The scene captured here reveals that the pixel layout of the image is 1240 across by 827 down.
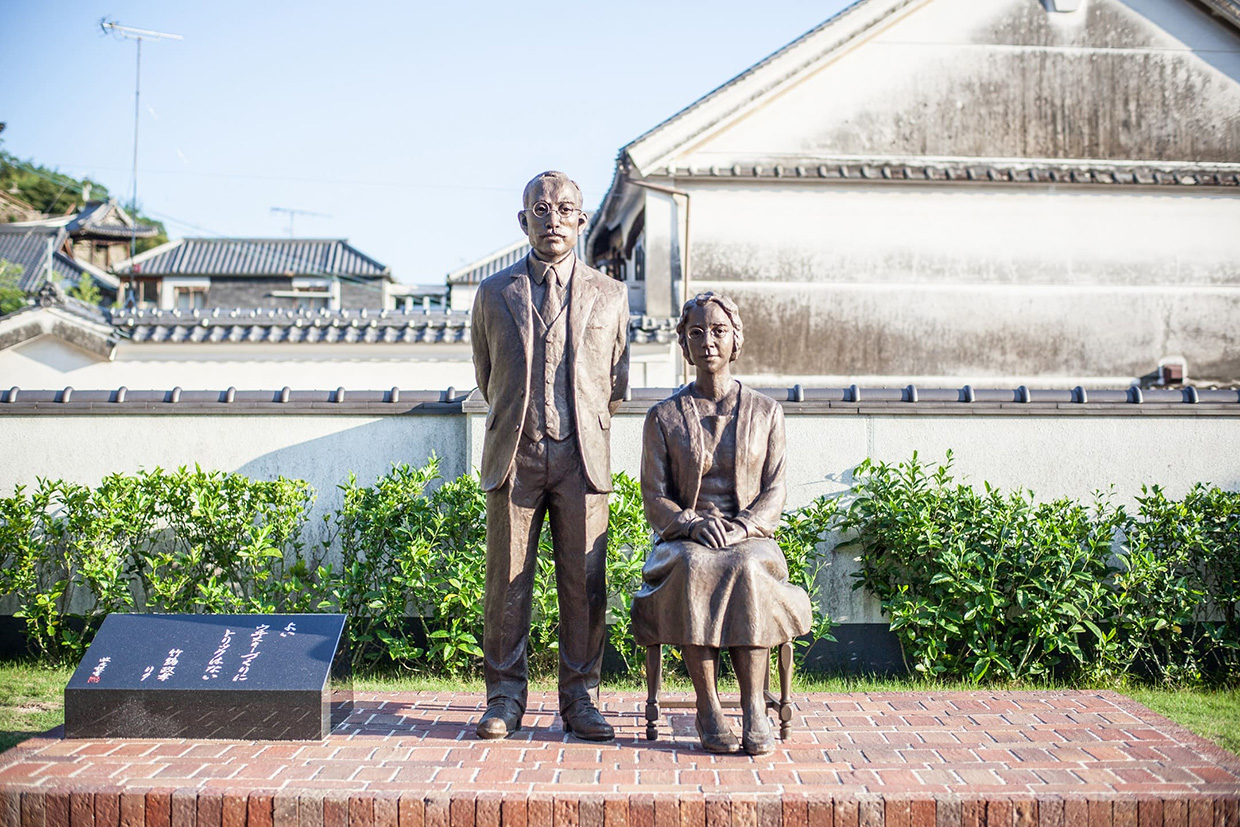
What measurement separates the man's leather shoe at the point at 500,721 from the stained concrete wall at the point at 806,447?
2831 millimetres

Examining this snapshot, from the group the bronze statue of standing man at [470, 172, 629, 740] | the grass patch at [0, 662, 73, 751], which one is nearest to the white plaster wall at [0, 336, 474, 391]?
the grass patch at [0, 662, 73, 751]

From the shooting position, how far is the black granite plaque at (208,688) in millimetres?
5082

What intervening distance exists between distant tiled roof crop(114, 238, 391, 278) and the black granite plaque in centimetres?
3003

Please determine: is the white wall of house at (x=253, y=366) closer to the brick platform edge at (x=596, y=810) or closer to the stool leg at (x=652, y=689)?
the stool leg at (x=652, y=689)

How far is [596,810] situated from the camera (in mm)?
4223

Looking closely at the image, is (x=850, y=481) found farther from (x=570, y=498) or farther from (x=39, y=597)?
(x=39, y=597)

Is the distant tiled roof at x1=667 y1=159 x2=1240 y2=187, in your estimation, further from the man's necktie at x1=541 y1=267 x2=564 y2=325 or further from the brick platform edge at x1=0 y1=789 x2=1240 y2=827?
the brick platform edge at x1=0 y1=789 x2=1240 y2=827

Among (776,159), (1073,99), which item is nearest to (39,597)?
(776,159)

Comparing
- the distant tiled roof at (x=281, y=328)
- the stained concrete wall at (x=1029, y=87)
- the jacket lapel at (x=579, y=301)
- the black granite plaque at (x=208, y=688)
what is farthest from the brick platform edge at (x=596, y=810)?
the stained concrete wall at (x=1029, y=87)

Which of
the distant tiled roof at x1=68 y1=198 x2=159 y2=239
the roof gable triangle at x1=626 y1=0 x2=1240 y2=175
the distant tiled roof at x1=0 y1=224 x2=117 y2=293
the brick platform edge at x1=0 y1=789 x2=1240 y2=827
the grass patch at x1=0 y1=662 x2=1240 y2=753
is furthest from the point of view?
the distant tiled roof at x1=68 y1=198 x2=159 y2=239

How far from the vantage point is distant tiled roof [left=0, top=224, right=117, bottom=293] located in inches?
1491

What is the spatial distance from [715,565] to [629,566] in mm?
2300

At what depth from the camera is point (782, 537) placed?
7484mm

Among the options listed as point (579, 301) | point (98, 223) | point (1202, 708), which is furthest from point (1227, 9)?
point (98, 223)
